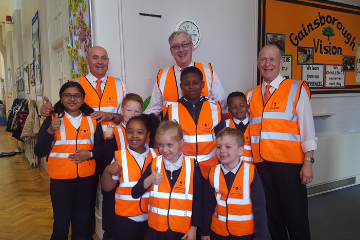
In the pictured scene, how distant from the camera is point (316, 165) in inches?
148

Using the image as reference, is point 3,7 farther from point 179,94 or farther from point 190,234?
point 190,234

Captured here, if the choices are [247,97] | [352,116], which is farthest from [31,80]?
[352,116]

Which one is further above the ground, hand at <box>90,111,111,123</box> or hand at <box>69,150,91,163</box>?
hand at <box>90,111,111,123</box>

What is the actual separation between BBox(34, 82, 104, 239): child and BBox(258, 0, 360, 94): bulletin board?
2.34 m

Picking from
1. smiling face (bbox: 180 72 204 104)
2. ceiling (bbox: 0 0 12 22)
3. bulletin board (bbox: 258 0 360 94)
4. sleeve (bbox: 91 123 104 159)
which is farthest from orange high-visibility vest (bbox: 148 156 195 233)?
ceiling (bbox: 0 0 12 22)

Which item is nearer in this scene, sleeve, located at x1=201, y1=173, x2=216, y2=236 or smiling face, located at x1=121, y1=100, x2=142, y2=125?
sleeve, located at x1=201, y1=173, x2=216, y2=236

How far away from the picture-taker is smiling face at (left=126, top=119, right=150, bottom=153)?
176cm

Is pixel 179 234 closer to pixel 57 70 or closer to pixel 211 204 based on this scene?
pixel 211 204

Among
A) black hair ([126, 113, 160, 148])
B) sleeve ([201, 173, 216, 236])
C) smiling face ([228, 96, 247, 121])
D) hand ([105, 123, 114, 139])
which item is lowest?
sleeve ([201, 173, 216, 236])

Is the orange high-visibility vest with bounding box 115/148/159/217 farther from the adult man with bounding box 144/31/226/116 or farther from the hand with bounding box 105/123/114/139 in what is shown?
the adult man with bounding box 144/31/226/116

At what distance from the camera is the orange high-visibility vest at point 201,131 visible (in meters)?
1.89

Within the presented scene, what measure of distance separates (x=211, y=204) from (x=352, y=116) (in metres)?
3.70

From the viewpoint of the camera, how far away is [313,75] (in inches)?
153

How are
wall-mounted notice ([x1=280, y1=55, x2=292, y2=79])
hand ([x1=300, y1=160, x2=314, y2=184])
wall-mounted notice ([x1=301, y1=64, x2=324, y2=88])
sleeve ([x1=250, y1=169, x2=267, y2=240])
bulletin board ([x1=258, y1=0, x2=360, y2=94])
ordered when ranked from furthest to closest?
wall-mounted notice ([x1=301, y1=64, x2=324, y2=88]) < wall-mounted notice ([x1=280, y1=55, x2=292, y2=79]) < bulletin board ([x1=258, y1=0, x2=360, y2=94]) < hand ([x1=300, y1=160, x2=314, y2=184]) < sleeve ([x1=250, y1=169, x2=267, y2=240])
